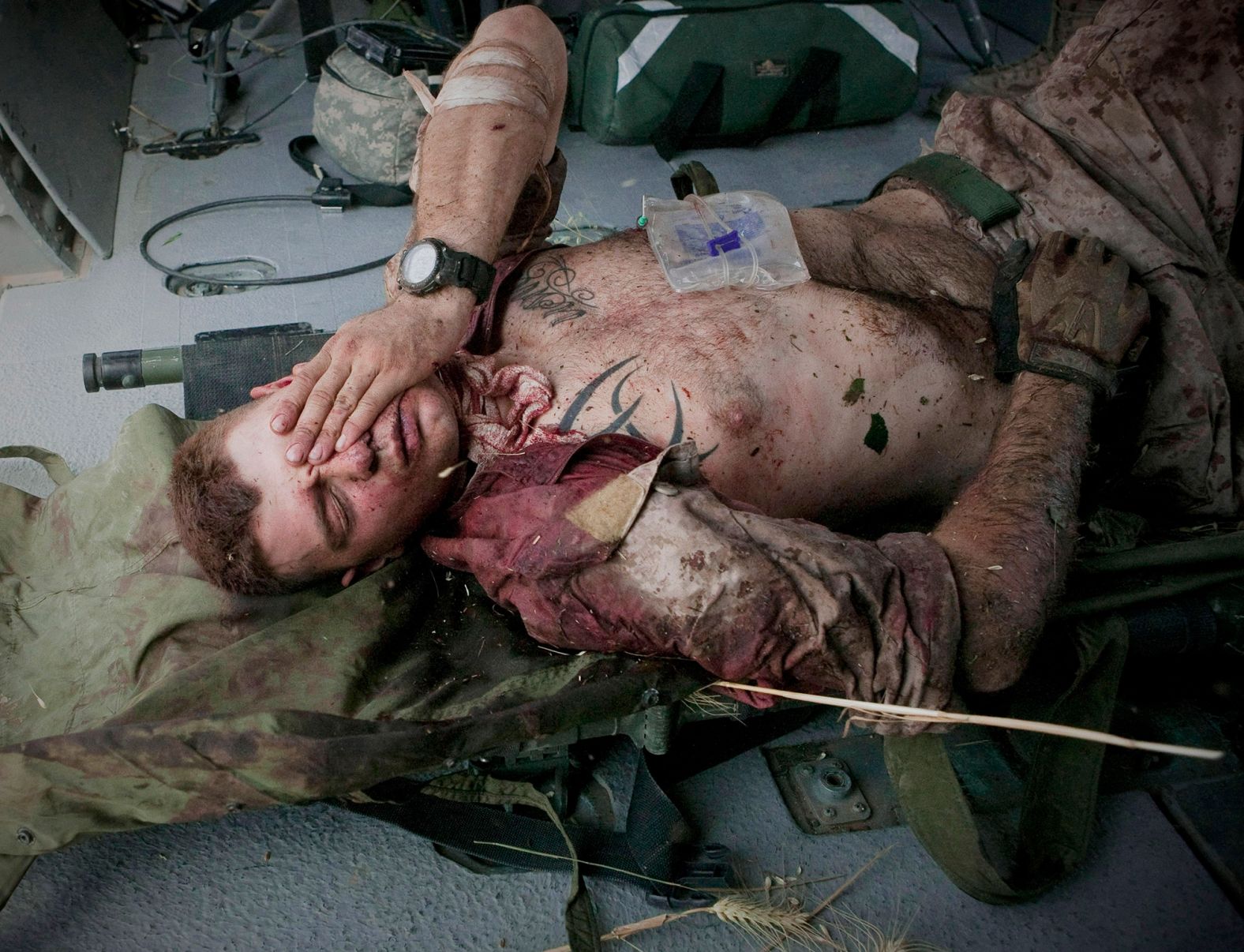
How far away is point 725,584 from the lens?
130 centimetres

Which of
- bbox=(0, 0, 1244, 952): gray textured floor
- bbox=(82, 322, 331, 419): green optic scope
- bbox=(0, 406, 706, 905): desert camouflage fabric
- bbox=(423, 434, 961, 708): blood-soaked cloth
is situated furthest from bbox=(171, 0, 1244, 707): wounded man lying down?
bbox=(82, 322, 331, 419): green optic scope

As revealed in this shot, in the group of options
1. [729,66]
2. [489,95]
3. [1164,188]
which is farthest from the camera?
[729,66]

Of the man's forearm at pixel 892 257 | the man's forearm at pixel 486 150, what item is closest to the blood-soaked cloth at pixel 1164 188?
the man's forearm at pixel 892 257

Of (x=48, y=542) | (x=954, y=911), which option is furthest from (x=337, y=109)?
(x=954, y=911)

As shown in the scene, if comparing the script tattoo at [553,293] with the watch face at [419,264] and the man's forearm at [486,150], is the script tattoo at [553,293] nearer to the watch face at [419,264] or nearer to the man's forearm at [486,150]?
the man's forearm at [486,150]

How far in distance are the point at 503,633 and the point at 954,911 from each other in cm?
93

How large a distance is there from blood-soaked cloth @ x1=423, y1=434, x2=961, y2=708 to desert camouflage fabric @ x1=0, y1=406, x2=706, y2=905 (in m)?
0.19

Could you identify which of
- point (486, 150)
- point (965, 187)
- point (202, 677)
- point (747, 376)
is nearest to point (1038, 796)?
point (747, 376)

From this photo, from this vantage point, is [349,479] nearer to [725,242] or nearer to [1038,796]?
[725,242]

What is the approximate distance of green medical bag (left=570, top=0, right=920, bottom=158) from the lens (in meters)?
3.40

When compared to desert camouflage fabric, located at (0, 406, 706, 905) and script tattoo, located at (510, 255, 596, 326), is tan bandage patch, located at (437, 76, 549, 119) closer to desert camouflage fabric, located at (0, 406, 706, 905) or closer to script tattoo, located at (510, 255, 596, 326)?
script tattoo, located at (510, 255, 596, 326)

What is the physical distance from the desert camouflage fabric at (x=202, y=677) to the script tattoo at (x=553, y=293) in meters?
0.57

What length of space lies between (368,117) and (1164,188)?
2.55 metres

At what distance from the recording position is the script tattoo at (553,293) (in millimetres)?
1807
